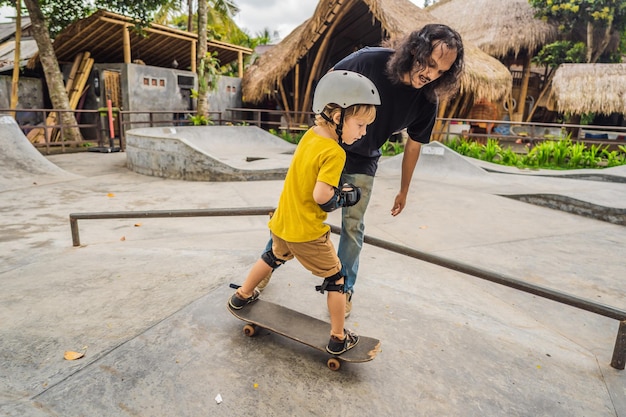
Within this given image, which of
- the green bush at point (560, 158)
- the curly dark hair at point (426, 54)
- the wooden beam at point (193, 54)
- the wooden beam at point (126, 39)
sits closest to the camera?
the curly dark hair at point (426, 54)

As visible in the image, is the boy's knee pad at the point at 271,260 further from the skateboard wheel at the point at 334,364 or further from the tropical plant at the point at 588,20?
the tropical plant at the point at 588,20

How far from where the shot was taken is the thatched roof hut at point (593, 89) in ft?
44.5

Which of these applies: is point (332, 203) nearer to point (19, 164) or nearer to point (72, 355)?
point (72, 355)

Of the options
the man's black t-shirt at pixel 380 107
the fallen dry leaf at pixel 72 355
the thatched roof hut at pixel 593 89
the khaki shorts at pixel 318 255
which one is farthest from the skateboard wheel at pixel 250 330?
the thatched roof hut at pixel 593 89

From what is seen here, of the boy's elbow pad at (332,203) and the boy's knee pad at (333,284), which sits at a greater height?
the boy's elbow pad at (332,203)

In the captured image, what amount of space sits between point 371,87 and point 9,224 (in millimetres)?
4853

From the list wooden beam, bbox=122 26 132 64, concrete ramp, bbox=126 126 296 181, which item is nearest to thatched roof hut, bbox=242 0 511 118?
wooden beam, bbox=122 26 132 64

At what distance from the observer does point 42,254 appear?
11.7 ft

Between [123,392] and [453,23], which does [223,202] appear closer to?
[123,392]

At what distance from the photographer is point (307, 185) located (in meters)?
1.69

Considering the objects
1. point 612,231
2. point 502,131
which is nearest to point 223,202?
point 612,231

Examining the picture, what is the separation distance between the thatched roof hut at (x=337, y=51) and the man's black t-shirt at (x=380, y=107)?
9.45 metres

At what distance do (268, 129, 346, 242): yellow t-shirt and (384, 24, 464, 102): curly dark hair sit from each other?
2.13ft

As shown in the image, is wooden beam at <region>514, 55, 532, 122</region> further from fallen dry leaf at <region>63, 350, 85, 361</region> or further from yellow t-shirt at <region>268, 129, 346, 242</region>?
fallen dry leaf at <region>63, 350, 85, 361</region>
